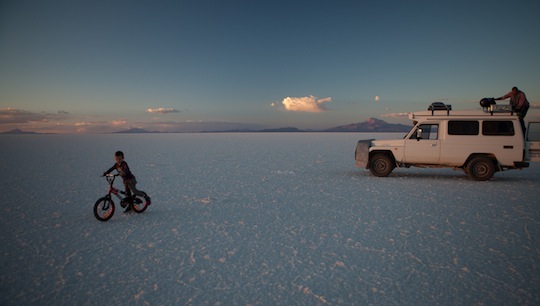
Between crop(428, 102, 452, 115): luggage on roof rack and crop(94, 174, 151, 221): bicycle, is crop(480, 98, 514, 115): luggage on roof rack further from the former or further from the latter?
crop(94, 174, 151, 221): bicycle

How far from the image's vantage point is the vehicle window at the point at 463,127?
33.6 ft

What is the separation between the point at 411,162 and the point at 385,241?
6.61 m

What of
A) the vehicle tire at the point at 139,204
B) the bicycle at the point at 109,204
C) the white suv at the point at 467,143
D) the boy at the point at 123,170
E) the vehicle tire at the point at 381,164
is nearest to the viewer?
the boy at the point at 123,170

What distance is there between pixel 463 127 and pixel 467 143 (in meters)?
0.57

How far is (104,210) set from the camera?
6.47 meters

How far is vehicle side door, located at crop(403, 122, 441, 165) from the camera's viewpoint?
10516 millimetres

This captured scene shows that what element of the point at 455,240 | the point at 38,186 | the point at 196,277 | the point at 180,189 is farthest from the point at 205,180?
the point at 455,240

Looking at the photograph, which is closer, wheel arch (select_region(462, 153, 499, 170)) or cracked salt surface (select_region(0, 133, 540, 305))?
cracked salt surface (select_region(0, 133, 540, 305))

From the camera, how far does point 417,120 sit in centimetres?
1075

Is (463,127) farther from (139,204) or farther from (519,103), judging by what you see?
(139,204)

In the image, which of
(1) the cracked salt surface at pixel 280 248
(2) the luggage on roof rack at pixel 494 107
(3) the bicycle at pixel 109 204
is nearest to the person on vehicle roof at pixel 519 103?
(2) the luggage on roof rack at pixel 494 107

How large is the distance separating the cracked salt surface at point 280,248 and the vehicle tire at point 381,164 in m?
1.99

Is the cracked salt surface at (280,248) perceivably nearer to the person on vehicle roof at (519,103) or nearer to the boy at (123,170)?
the boy at (123,170)

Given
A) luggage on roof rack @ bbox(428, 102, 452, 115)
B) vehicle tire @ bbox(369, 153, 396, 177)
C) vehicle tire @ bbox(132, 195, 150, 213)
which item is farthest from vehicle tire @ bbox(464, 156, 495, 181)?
vehicle tire @ bbox(132, 195, 150, 213)
